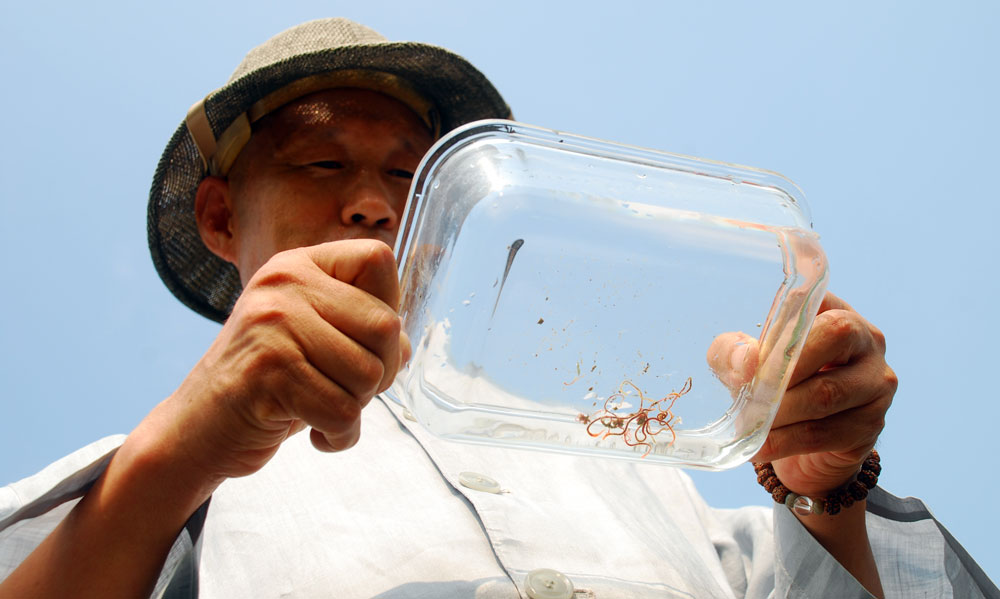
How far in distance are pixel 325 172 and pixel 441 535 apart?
621 mm

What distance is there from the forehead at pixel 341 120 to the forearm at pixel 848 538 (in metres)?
0.85

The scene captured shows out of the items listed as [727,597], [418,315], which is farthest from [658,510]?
[418,315]

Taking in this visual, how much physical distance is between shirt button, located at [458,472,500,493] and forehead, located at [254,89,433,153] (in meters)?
0.58

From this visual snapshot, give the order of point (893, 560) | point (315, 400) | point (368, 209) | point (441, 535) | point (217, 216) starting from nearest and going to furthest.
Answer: point (315, 400), point (441, 535), point (893, 560), point (368, 209), point (217, 216)

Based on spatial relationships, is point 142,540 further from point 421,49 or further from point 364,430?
point 421,49

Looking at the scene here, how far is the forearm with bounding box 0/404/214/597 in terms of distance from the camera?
64 cm

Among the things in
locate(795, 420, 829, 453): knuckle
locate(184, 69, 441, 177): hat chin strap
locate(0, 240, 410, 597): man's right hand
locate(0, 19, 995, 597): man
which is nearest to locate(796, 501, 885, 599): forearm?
locate(0, 19, 995, 597): man

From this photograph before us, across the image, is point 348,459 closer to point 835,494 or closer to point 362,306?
point 362,306

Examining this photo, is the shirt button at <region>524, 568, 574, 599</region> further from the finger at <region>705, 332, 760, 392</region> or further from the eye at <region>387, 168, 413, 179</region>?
the eye at <region>387, 168, 413, 179</region>

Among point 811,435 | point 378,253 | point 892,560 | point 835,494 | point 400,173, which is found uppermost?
point 378,253

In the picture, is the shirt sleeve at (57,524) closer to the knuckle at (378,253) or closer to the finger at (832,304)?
the knuckle at (378,253)

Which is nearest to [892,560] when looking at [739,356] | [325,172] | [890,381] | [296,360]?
[890,381]

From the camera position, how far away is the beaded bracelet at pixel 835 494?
0.90 metres

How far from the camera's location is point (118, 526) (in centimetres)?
65
